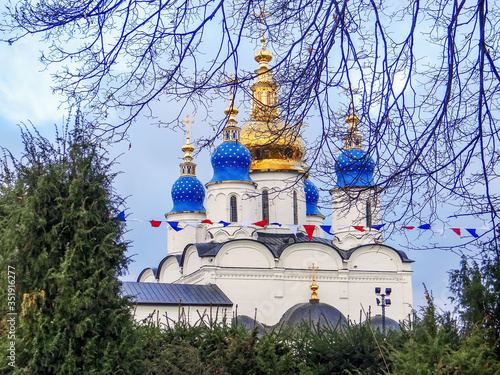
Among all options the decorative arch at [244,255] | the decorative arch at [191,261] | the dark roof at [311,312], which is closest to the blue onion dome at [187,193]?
the decorative arch at [191,261]

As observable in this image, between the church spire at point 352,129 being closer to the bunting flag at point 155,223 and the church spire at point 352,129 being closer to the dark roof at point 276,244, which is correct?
the bunting flag at point 155,223

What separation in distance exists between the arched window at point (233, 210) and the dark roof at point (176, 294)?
2.51 meters

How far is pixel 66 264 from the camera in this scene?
5.56 m

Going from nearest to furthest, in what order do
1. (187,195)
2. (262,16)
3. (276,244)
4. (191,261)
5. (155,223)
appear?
1. (262,16)
2. (155,223)
3. (276,244)
4. (191,261)
5. (187,195)

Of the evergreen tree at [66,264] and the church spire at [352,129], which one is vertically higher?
the church spire at [352,129]

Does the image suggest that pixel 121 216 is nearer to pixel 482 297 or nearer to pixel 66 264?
pixel 66 264

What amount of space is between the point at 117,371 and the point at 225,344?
98.8 inches

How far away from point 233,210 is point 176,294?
370 centimetres

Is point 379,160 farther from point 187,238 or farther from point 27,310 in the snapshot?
point 187,238

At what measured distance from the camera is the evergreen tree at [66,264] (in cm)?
549

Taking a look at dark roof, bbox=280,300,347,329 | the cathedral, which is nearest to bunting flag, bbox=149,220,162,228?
the cathedral

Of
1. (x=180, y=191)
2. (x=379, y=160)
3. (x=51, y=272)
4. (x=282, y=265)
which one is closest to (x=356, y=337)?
(x=379, y=160)

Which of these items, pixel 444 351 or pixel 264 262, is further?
pixel 264 262

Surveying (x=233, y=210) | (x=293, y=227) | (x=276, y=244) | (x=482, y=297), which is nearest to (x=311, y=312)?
(x=293, y=227)
